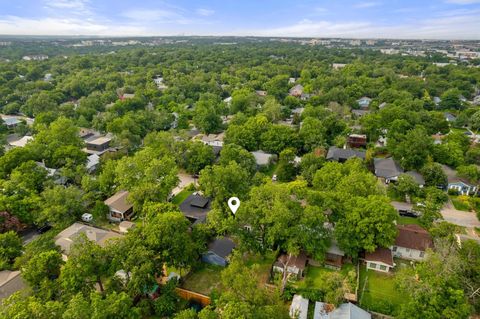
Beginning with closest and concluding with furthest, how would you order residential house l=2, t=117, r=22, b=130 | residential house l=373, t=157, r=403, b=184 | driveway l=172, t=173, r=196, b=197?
driveway l=172, t=173, r=196, b=197
residential house l=373, t=157, r=403, b=184
residential house l=2, t=117, r=22, b=130

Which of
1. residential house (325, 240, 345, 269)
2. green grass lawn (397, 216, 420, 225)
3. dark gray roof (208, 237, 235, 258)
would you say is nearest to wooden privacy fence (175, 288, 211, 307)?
dark gray roof (208, 237, 235, 258)

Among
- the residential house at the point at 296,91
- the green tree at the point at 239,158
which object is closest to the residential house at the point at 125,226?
the green tree at the point at 239,158

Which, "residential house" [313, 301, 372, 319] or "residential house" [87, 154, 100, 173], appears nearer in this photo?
"residential house" [313, 301, 372, 319]

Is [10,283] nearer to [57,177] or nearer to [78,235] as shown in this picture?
[78,235]

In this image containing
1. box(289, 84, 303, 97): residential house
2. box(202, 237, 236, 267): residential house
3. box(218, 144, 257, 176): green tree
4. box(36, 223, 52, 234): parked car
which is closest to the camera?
box(202, 237, 236, 267): residential house

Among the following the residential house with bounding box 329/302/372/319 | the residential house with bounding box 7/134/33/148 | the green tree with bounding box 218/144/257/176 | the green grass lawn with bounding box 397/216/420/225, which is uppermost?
the green tree with bounding box 218/144/257/176

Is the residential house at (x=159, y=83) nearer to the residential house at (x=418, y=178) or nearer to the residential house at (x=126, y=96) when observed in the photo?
the residential house at (x=126, y=96)

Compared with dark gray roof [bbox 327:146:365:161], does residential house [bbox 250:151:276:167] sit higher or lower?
lower

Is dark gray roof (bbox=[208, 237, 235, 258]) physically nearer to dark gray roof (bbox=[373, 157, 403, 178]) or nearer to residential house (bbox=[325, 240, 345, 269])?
residential house (bbox=[325, 240, 345, 269])

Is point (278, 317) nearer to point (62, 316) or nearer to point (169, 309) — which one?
point (169, 309)
